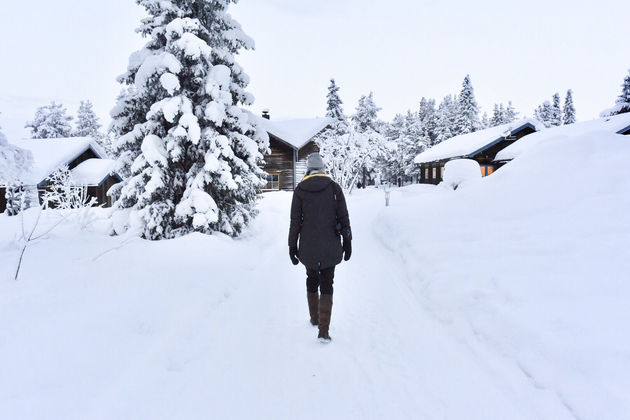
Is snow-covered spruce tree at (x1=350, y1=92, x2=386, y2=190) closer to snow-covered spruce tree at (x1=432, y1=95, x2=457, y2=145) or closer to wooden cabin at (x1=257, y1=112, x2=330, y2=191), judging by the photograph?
wooden cabin at (x1=257, y1=112, x2=330, y2=191)

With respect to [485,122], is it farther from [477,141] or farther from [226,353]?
[226,353]

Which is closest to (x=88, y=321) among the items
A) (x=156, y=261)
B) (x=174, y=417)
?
(x=174, y=417)

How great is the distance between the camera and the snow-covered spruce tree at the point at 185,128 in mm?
7641

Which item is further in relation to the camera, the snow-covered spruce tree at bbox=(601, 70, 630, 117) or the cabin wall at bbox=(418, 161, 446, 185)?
the cabin wall at bbox=(418, 161, 446, 185)

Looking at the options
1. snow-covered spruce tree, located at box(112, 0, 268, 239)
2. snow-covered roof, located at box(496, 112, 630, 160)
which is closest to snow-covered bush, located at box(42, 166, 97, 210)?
snow-covered spruce tree, located at box(112, 0, 268, 239)

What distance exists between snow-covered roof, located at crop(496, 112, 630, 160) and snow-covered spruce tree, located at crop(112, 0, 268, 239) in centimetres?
1436

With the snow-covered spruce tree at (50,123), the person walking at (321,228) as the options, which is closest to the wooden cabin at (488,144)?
the person walking at (321,228)

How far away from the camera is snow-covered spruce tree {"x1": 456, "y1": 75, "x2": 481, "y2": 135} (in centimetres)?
4528

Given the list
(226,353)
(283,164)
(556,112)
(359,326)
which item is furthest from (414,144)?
(226,353)

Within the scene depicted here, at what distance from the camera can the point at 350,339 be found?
12.8ft

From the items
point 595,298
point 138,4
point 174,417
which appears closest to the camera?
point 174,417

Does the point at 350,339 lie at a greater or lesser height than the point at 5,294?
lesser

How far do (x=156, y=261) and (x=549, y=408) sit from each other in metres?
6.11

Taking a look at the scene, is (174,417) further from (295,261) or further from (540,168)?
(540,168)
